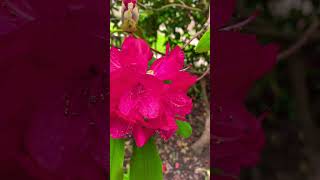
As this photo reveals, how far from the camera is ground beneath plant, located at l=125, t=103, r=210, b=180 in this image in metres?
0.97

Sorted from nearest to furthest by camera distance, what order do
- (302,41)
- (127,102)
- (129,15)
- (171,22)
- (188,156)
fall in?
(302,41) → (127,102) → (129,15) → (188,156) → (171,22)

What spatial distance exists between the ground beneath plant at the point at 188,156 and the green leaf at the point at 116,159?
1.88ft

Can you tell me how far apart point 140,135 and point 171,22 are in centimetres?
92

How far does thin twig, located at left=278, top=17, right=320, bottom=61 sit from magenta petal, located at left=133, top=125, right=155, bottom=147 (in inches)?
6.1

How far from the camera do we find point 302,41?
0.69 feet

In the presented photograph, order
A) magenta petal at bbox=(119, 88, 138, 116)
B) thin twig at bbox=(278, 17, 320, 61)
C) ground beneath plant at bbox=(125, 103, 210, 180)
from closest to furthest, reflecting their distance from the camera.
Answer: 1. thin twig at bbox=(278, 17, 320, 61)
2. magenta petal at bbox=(119, 88, 138, 116)
3. ground beneath plant at bbox=(125, 103, 210, 180)

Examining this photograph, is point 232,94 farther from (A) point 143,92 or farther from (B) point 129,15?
(B) point 129,15

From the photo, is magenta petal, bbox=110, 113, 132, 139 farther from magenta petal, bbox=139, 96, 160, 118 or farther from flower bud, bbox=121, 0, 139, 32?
flower bud, bbox=121, 0, 139, 32

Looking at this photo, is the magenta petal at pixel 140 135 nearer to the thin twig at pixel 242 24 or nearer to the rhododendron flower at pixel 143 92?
the rhododendron flower at pixel 143 92

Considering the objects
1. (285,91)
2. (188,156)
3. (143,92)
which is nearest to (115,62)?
(143,92)

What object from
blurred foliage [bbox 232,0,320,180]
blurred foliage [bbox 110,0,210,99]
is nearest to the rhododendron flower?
blurred foliage [bbox 232,0,320,180]

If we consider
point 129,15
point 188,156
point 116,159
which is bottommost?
point 188,156
